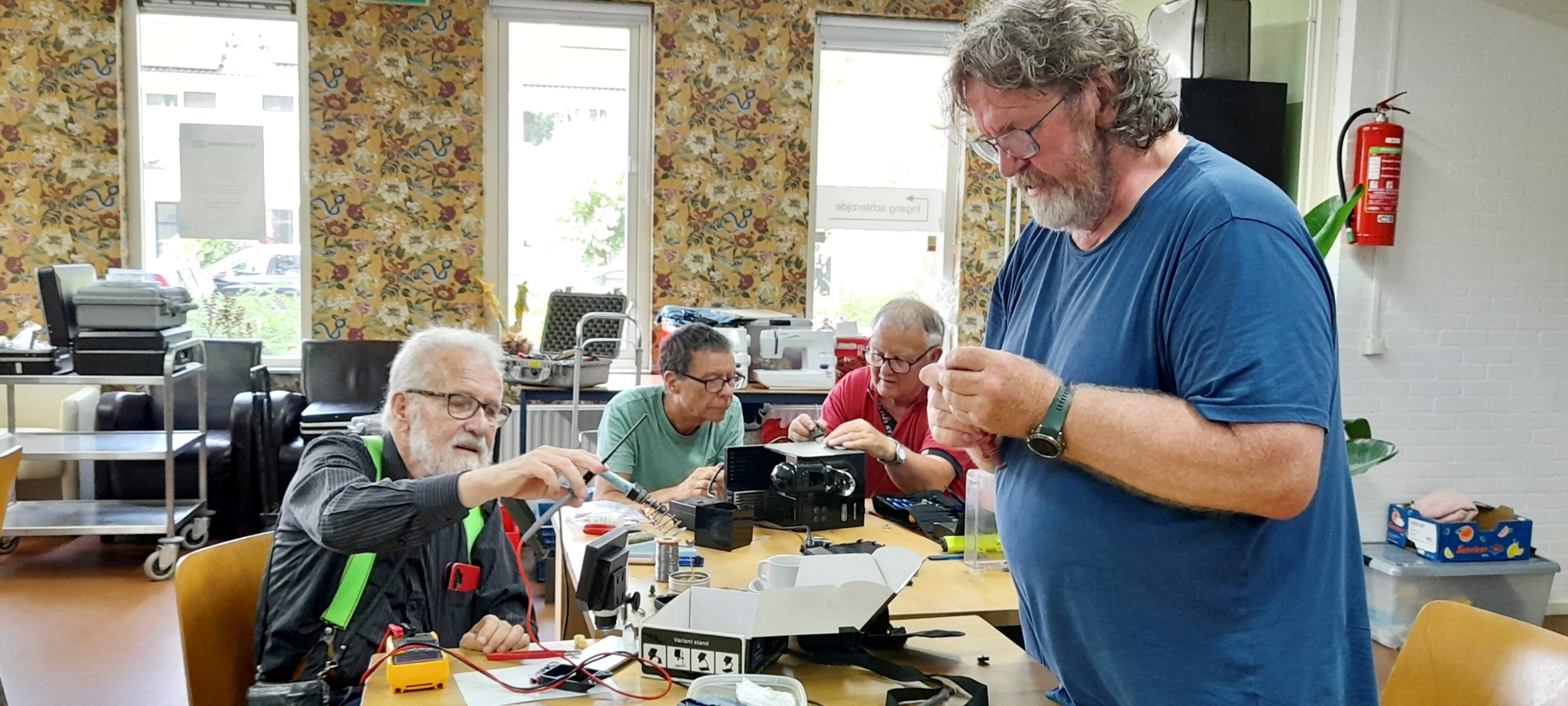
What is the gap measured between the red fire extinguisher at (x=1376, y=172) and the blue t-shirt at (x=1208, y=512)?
3092 millimetres

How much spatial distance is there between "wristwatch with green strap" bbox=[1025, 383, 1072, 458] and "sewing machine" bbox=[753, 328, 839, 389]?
4.02 meters

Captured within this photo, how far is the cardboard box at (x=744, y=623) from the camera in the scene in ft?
5.17

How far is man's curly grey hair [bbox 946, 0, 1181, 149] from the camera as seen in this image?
122 cm

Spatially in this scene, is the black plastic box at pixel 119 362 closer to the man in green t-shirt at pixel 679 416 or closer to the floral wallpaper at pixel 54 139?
the floral wallpaper at pixel 54 139

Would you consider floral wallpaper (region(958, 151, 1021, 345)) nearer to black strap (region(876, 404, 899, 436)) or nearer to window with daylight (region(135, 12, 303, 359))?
black strap (region(876, 404, 899, 436))

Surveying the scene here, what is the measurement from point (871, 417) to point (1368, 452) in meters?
1.60

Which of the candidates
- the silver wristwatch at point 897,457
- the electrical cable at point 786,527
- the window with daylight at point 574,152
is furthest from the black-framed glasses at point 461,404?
the window with daylight at point 574,152

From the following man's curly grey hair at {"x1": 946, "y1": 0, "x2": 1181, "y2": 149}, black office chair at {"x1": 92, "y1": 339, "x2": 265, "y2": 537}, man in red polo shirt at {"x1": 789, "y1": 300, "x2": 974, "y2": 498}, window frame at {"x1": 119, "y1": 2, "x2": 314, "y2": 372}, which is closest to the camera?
man's curly grey hair at {"x1": 946, "y1": 0, "x2": 1181, "y2": 149}

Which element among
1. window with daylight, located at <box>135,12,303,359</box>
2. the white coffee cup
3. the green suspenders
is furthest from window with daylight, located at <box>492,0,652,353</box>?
the white coffee cup

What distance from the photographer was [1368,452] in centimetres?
360

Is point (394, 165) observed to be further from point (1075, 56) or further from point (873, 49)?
point (1075, 56)

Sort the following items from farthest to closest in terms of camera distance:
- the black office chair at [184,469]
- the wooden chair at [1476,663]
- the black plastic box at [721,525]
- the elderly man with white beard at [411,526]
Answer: the black office chair at [184,469]
the black plastic box at [721,525]
the elderly man with white beard at [411,526]
the wooden chair at [1476,663]

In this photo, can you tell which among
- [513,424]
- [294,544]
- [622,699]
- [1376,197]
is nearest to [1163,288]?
[622,699]

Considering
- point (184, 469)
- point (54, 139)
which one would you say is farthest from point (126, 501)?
point (54, 139)
